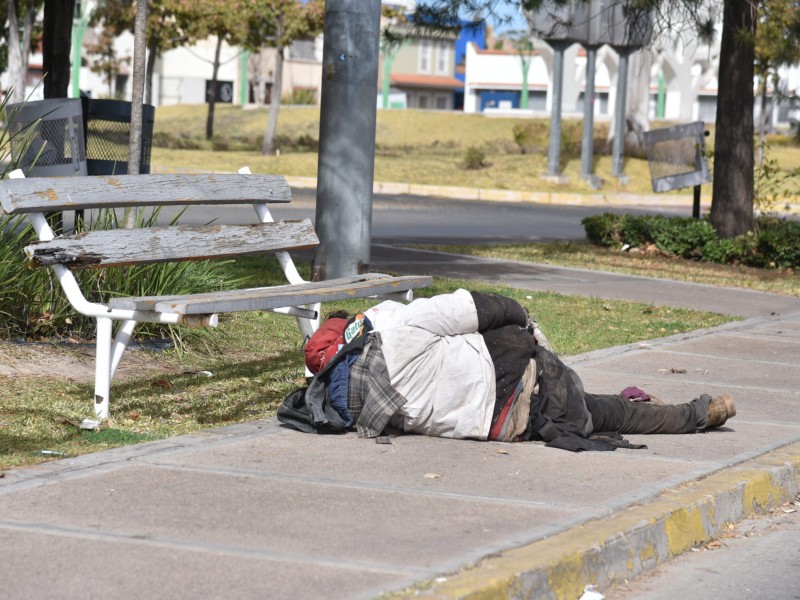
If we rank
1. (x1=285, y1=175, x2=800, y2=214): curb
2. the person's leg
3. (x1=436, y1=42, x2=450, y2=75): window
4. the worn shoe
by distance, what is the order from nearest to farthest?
1. the person's leg
2. the worn shoe
3. (x1=285, y1=175, x2=800, y2=214): curb
4. (x1=436, y1=42, x2=450, y2=75): window

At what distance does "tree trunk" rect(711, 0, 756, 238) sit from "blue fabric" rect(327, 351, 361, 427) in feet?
32.9

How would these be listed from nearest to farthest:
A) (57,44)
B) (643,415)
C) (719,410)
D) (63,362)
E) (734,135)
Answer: (643,415) < (719,410) < (63,362) < (57,44) < (734,135)

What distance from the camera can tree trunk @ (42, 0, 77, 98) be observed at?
367 inches

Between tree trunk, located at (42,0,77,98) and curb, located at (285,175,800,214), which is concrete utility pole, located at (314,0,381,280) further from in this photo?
curb, located at (285,175,800,214)

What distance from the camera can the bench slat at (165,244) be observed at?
5.39 m

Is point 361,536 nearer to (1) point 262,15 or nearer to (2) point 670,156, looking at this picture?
(2) point 670,156

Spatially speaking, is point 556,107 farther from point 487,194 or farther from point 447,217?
point 447,217

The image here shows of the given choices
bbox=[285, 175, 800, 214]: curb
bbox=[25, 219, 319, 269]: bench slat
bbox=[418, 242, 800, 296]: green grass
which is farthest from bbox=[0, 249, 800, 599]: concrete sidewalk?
bbox=[285, 175, 800, 214]: curb

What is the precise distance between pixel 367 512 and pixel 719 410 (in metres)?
2.25

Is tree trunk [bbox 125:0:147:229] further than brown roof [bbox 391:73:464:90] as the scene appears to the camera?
No

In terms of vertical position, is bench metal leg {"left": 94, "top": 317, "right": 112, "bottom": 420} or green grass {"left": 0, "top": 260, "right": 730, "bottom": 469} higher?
bench metal leg {"left": 94, "top": 317, "right": 112, "bottom": 420}

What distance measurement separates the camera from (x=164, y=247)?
234 inches

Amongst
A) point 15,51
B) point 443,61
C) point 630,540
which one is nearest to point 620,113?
point 15,51

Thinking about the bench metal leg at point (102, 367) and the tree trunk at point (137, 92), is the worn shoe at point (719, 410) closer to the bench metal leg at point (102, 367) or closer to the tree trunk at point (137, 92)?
the bench metal leg at point (102, 367)
